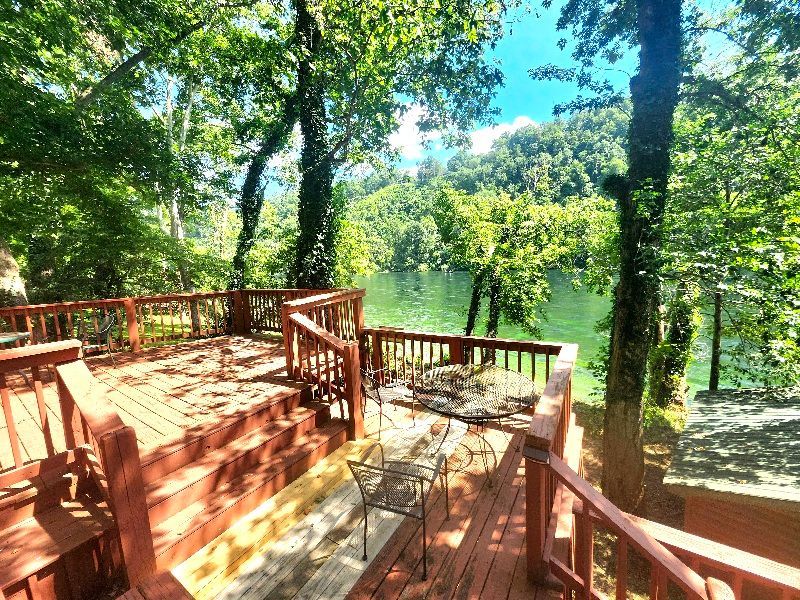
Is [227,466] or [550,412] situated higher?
[550,412]

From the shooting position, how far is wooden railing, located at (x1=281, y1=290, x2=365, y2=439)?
4074 millimetres

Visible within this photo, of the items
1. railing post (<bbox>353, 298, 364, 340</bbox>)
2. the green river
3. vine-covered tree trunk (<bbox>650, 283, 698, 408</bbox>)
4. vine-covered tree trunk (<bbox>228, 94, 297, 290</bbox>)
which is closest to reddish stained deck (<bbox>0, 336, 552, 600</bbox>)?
→ railing post (<bbox>353, 298, 364, 340</bbox>)

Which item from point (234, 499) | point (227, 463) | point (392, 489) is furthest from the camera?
point (227, 463)

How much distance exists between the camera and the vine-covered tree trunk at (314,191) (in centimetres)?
977

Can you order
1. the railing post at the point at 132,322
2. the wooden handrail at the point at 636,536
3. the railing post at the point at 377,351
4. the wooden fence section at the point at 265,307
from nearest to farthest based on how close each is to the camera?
the wooden handrail at the point at 636,536 < the railing post at the point at 377,351 < the railing post at the point at 132,322 < the wooden fence section at the point at 265,307

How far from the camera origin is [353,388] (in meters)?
4.07

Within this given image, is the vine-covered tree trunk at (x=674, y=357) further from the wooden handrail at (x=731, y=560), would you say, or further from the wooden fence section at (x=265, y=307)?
the wooden fence section at (x=265, y=307)

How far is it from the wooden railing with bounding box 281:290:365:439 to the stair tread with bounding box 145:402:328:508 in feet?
1.16

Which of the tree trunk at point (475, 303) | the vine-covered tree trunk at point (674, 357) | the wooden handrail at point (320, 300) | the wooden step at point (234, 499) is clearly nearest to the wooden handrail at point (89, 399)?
the wooden step at point (234, 499)

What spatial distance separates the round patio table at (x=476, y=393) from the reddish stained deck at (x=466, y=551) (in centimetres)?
30

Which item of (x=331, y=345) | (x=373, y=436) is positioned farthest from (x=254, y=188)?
(x=373, y=436)

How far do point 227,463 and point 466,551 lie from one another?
221cm

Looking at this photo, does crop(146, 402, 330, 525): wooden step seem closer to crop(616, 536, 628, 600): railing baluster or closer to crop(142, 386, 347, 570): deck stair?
crop(142, 386, 347, 570): deck stair

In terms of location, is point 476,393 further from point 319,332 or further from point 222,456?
point 222,456
